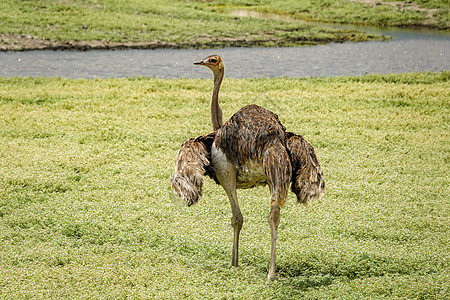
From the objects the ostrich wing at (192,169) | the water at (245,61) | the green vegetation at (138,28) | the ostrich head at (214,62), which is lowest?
the water at (245,61)

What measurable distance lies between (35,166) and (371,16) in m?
32.0

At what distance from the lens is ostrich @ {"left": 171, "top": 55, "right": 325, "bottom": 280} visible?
600 centimetres

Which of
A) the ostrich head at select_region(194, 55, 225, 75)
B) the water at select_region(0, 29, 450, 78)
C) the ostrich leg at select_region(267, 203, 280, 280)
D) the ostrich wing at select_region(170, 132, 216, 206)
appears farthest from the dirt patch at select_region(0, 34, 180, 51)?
the ostrich leg at select_region(267, 203, 280, 280)

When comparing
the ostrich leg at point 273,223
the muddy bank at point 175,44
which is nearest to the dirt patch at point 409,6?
the muddy bank at point 175,44

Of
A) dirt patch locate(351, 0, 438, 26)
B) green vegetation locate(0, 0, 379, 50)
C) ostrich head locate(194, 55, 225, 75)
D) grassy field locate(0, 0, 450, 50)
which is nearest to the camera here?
ostrich head locate(194, 55, 225, 75)

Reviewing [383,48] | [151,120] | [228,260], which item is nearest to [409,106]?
[151,120]

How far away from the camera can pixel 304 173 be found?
6117 millimetres

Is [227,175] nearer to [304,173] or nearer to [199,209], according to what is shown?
[304,173]

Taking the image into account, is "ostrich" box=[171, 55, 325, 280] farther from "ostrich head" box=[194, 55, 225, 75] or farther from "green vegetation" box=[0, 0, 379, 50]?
"green vegetation" box=[0, 0, 379, 50]

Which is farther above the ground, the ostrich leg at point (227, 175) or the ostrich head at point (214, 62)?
the ostrich head at point (214, 62)

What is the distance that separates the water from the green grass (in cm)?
625

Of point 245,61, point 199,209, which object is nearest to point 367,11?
point 245,61

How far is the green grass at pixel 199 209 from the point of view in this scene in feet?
20.9

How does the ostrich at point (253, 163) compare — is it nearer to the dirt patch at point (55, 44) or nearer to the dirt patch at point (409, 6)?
the dirt patch at point (55, 44)
